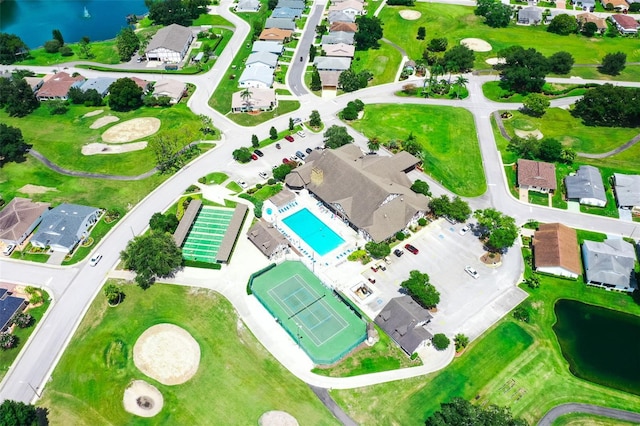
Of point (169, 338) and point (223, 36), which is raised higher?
point (223, 36)

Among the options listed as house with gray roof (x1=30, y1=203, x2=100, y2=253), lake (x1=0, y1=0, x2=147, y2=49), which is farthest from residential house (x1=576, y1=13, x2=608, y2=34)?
house with gray roof (x1=30, y1=203, x2=100, y2=253)

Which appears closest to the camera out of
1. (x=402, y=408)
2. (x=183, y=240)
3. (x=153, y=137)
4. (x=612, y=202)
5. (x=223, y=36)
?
(x=402, y=408)

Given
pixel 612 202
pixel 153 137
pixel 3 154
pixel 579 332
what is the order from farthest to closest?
pixel 153 137 < pixel 3 154 < pixel 612 202 < pixel 579 332

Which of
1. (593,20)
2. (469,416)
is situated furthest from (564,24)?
(469,416)

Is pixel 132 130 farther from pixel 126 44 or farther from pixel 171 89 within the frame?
pixel 126 44

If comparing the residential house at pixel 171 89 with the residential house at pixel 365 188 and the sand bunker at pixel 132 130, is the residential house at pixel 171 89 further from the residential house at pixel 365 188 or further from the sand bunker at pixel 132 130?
the residential house at pixel 365 188

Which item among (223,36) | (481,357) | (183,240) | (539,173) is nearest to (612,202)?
(539,173)

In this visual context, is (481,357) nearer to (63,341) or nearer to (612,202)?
(612,202)

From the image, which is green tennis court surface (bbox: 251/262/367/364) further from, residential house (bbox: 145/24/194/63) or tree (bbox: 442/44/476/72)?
residential house (bbox: 145/24/194/63)
